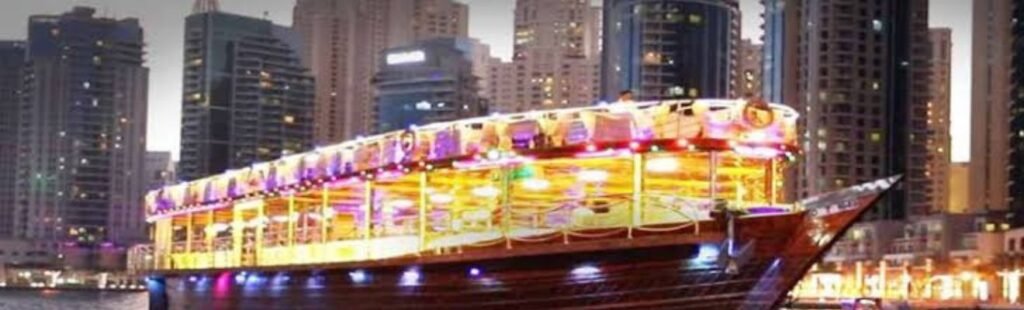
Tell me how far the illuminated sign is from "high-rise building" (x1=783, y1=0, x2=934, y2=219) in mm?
45166

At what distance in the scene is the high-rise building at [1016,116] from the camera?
117250 millimetres

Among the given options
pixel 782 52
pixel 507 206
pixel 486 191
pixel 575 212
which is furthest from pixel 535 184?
pixel 782 52

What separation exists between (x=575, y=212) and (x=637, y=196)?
3.42 feet

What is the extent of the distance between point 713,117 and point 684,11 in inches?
5279

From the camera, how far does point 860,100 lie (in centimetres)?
13425

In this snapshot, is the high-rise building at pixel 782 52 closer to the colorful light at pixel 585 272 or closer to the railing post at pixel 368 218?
the railing post at pixel 368 218

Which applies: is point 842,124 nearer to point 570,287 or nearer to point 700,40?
point 700,40

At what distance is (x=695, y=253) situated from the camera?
22609mm

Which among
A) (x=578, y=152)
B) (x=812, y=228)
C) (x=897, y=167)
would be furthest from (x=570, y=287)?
(x=897, y=167)

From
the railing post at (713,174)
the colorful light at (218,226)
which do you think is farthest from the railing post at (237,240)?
the railing post at (713,174)

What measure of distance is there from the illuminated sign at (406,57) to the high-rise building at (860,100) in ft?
148

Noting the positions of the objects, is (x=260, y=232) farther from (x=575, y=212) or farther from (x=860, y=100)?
(x=860, y=100)

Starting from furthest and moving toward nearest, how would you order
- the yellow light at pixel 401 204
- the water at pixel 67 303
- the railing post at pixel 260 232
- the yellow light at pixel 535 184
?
Answer: the water at pixel 67 303
the railing post at pixel 260 232
the yellow light at pixel 401 204
the yellow light at pixel 535 184

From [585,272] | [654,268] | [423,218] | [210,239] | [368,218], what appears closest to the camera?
[654,268]
